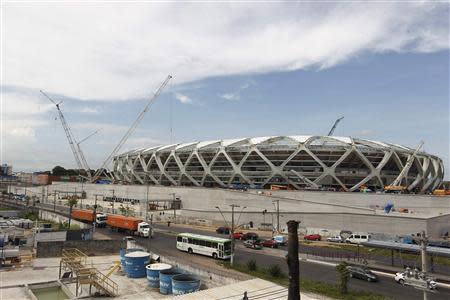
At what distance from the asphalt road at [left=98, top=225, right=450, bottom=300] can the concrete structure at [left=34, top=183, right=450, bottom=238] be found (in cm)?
1641

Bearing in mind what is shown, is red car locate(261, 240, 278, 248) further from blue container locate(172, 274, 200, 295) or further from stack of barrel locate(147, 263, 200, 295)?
blue container locate(172, 274, 200, 295)

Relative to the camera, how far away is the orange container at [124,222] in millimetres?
49844

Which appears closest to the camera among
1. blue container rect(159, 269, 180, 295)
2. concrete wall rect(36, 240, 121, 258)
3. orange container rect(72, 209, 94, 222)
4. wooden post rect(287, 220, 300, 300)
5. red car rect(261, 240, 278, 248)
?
wooden post rect(287, 220, 300, 300)

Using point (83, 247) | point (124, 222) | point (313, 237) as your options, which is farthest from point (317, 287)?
point (124, 222)

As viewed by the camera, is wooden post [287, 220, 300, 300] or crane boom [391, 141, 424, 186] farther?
crane boom [391, 141, 424, 186]

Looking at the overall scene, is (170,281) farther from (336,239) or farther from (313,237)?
(336,239)

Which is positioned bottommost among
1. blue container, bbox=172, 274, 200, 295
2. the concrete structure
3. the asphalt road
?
the asphalt road

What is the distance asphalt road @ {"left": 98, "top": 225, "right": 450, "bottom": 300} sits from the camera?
24337 mm

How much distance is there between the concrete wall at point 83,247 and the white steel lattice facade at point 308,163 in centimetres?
5588

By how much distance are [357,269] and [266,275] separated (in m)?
7.90

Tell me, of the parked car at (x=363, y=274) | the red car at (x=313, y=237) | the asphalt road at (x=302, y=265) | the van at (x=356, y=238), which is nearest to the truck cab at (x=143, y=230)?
the asphalt road at (x=302, y=265)

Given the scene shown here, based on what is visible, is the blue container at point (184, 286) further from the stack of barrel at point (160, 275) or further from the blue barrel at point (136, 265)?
the blue barrel at point (136, 265)

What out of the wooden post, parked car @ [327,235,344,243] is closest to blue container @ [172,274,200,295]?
the wooden post

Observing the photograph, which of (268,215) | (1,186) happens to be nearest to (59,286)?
(268,215)
